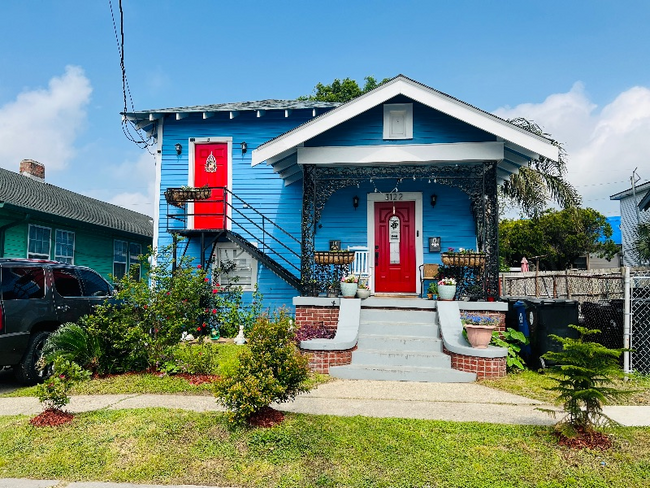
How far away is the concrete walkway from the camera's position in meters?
5.04

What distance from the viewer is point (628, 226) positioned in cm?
3114

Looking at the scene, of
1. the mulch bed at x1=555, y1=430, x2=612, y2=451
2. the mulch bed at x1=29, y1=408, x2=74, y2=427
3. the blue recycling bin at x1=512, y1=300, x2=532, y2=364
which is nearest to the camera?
the mulch bed at x1=555, y1=430, x2=612, y2=451

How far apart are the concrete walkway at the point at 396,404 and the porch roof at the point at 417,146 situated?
16.7ft

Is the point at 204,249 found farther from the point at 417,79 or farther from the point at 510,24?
the point at 510,24

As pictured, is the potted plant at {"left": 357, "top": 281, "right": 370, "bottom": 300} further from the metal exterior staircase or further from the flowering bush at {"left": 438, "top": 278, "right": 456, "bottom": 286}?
the metal exterior staircase

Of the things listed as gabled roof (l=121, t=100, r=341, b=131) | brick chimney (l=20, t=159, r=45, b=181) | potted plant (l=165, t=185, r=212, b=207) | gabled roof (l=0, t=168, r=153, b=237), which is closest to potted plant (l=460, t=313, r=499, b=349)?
potted plant (l=165, t=185, r=212, b=207)

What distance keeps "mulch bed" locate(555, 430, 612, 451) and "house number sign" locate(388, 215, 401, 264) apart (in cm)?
755

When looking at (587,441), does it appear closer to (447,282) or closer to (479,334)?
(479,334)

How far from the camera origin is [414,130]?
10070 mm

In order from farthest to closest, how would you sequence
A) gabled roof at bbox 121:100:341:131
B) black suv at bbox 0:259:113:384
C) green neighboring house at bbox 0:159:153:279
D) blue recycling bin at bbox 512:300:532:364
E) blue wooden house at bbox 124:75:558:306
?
green neighboring house at bbox 0:159:153:279
gabled roof at bbox 121:100:341:131
blue wooden house at bbox 124:75:558:306
blue recycling bin at bbox 512:300:532:364
black suv at bbox 0:259:113:384

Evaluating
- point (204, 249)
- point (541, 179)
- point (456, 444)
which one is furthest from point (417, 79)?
point (541, 179)

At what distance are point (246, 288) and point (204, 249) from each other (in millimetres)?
1598

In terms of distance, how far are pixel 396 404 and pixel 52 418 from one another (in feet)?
12.5

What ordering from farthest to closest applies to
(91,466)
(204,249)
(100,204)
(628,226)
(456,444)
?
(628,226)
(100,204)
(204,249)
(456,444)
(91,466)
